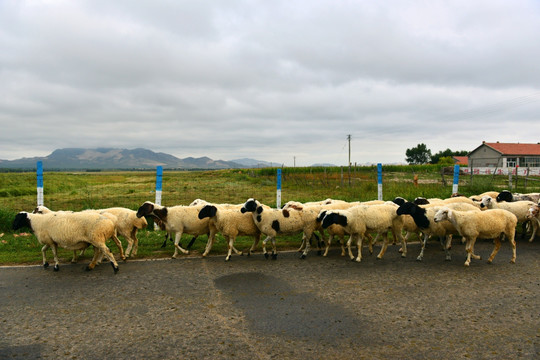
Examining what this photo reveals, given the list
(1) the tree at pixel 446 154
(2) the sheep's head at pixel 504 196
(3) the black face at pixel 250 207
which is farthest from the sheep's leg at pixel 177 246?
(1) the tree at pixel 446 154

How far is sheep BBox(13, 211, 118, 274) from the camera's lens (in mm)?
8000

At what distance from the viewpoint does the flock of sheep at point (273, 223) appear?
8.21 metres

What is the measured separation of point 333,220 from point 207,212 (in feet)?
11.1

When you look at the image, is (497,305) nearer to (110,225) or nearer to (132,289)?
(132,289)

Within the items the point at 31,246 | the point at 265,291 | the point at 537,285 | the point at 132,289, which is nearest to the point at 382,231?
the point at 537,285

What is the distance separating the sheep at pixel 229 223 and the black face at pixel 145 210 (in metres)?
1.47

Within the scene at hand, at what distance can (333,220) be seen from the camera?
905cm

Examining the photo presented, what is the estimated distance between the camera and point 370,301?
19.5 feet

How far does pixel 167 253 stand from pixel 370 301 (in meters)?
5.85

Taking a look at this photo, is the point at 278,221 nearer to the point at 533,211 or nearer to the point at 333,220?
the point at 333,220

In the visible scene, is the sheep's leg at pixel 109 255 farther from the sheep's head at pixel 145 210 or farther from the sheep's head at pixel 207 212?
the sheep's head at pixel 207 212

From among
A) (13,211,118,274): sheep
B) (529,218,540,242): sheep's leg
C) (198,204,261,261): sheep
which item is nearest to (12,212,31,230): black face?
(13,211,118,274): sheep

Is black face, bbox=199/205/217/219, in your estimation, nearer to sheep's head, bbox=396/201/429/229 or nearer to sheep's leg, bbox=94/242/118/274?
sheep's leg, bbox=94/242/118/274

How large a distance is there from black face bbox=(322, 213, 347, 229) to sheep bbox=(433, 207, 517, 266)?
2290 millimetres
